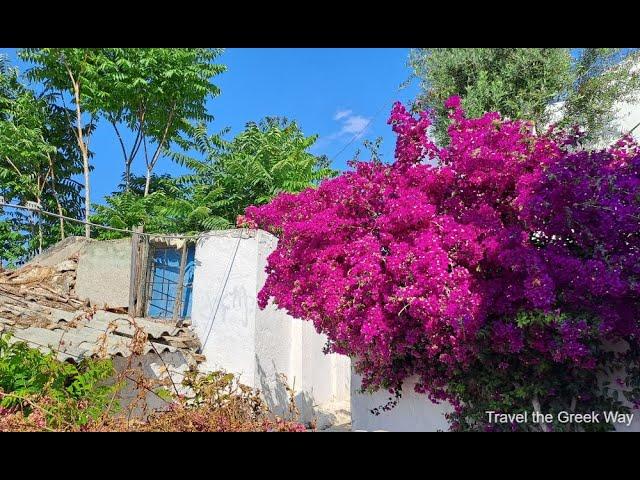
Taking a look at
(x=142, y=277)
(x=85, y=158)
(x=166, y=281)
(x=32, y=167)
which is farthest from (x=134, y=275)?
(x=32, y=167)

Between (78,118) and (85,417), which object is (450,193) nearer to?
(85,417)

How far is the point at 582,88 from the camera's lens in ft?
24.5

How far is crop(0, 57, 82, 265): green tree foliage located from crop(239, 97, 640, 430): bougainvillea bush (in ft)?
23.6

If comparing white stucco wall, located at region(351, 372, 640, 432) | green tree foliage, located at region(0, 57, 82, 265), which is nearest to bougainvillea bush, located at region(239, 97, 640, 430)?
white stucco wall, located at region(351, 372, 640, 432)

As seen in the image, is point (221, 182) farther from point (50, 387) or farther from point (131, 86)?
point (50, 387)

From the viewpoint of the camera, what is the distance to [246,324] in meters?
6.18

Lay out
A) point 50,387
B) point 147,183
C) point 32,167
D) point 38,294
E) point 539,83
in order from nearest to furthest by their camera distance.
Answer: point 50,387 → point 38,294 → point 539,83 → point 32,167 → point 147,183

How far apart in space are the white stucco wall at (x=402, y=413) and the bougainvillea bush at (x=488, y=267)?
30 cm

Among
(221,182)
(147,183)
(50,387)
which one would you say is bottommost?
(50,387)

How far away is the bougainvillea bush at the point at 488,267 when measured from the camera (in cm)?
319

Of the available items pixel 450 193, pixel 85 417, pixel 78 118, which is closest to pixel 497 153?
pixel 450 193

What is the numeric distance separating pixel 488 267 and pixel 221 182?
20.9 ft

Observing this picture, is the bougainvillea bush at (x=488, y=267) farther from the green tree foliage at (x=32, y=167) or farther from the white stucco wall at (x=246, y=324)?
the green tree foliage at (x=32, y=167)

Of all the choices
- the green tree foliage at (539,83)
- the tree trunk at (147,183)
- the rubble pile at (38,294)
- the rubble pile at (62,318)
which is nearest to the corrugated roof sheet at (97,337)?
the rubble pile at (62,318)
